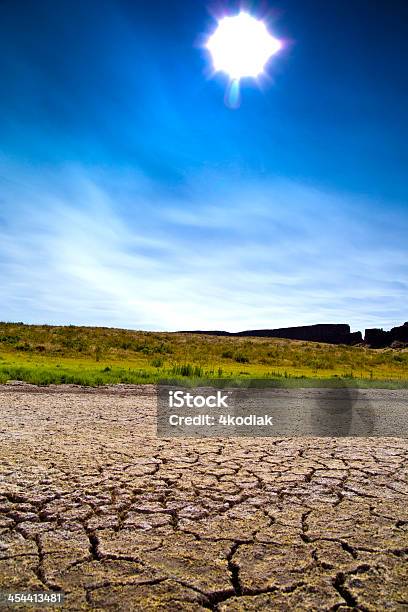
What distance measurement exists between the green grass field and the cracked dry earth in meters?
7.15

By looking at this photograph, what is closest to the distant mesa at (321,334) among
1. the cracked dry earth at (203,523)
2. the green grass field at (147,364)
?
the green grass field at (147,364)

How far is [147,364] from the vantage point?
2016cm

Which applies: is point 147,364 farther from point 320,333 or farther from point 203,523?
point 320,333

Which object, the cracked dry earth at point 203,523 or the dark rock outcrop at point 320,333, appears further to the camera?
the dark rock outcrop at point 320,333

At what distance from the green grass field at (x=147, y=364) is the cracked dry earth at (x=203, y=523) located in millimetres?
7146

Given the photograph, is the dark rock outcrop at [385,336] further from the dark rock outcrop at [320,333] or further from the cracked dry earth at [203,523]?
the cracked dry earth at [203,523]

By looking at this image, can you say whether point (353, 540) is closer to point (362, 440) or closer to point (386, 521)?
point (386, 521)

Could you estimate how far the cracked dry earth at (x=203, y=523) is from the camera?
2.31m

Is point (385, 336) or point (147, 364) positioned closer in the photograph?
point (147, 364)

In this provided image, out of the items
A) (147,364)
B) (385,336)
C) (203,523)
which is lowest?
(203,523)

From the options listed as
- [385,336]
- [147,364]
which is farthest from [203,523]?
[385,336]

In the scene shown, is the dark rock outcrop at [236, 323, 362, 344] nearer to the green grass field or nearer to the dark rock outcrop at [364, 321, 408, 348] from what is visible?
the dark rock outcrop at [364, 321, 408, 348]

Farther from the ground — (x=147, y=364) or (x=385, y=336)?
(x=385, y=336)

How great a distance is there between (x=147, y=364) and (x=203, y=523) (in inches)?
680
